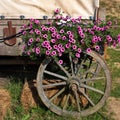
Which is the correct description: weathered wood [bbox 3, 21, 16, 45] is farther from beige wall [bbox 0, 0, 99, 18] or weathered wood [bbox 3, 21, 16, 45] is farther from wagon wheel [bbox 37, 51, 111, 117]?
wagon wheel [bbox 37, 51, 111, 117]

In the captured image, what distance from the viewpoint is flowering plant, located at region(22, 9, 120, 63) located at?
5.67m

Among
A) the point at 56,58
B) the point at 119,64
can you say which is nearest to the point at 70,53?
the point at 56,58

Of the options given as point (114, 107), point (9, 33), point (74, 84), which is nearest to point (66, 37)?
point (74, 84)

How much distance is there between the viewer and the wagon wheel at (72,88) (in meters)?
5.96

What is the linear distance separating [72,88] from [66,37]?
33.7 inches

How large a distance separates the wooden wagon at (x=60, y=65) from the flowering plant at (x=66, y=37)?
23 cm

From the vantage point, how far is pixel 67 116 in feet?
20.0

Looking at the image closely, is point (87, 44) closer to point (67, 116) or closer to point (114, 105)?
point (67, 116)

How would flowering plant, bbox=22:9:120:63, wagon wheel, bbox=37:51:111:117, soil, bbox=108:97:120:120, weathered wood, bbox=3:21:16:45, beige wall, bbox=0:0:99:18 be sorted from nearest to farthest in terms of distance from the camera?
flowering plant, bbox=22:9:120:63
wagon wheel, bbox=37:51:111:117
weathered wood, bbox=3:21:16:45
beige wall, bbox=0:0:99:18
soil, bbox=108:97:120:120

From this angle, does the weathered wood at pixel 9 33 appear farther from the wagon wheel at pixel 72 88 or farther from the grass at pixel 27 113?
the grass at pixel 27 113

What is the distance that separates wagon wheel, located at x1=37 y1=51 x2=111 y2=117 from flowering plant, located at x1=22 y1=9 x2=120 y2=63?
196mm

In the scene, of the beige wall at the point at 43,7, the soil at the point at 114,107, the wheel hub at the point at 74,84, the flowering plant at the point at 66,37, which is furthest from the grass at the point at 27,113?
the beige wall at the point at 43,7

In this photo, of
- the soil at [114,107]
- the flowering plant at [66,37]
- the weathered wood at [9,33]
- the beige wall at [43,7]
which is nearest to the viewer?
the flowering plant at [66,37]

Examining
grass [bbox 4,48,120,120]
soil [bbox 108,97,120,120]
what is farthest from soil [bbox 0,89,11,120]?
soil [bbox 108,97,120,120]
